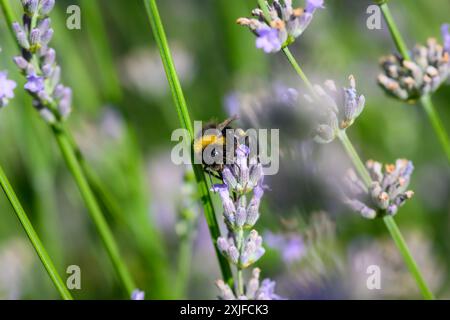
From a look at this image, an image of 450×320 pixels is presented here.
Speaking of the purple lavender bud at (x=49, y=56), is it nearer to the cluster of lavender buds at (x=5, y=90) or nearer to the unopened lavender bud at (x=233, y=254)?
the cluster of lavender buds at (x=5, y=90)

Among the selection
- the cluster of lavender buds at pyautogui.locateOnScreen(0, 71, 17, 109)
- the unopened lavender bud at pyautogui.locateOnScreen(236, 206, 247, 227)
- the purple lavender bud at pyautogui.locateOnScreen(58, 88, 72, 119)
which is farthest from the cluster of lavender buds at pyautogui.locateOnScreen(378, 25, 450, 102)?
the cluster of lavender buds at pyautogui.locateOnScreen(0, 71, 17, 109)

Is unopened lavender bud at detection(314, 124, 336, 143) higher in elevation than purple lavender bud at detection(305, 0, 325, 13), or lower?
lower

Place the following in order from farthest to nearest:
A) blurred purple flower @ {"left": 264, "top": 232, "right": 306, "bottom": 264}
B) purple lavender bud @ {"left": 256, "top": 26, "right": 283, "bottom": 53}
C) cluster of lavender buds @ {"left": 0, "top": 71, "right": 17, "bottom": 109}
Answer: blurred purple flower @ {"left": 264, "top": 232, "right": 306, "bottom": 264} → cluster of lavender buds @ {"left": 0, "top": 71, "right": 17, "bottom": 109} → purple lavender bud @ {"left": 256, "top": 26, "right": 283, "bottom": 53}

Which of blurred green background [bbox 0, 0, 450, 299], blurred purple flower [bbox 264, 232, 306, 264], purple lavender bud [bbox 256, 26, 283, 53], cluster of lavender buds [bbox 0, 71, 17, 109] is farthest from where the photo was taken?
blurred green background [bbox 0, 0, 450, 299]

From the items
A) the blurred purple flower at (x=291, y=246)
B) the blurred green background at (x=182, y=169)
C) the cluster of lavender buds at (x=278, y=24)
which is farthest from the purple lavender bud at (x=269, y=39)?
the blurred purple flower at (x=291, y=246)

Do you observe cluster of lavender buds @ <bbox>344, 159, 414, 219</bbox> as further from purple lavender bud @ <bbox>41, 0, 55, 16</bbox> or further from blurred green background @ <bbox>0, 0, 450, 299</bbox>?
purple lavender bud @ <bbox>41, 0, 55, 16</bbox>

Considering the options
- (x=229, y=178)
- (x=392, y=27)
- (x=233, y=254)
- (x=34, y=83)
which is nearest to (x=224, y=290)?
(x=233, y=254)

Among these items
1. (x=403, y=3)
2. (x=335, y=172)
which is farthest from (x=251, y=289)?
(x=403, y=3)
